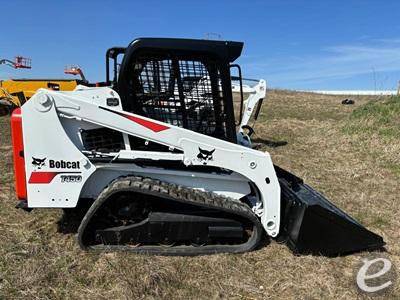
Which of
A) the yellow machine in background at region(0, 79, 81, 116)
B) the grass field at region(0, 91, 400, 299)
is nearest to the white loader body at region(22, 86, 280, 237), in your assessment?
the grass field at region(0, 91, 400, 299)

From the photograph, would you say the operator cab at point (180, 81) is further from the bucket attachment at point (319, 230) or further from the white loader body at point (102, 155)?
the bucket attachment at point (319, 230)

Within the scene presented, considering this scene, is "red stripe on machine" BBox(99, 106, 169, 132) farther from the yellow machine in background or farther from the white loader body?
the yellow machine in background

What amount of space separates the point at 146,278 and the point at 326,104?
18.8 meters

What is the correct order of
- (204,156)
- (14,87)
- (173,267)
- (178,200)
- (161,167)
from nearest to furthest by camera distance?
(173,267), (178,200), (204,156), (161,167), (14,87)

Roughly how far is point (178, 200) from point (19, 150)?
1649 millimetres

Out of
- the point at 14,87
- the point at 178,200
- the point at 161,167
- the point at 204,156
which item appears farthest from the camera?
the point at 14,87

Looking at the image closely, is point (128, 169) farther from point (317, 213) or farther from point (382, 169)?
point (382, 169)

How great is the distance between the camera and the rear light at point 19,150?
4.54 metres

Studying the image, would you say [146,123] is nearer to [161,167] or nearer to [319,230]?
[161,167]

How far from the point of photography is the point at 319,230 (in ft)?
14.7

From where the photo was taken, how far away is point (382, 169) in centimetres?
857

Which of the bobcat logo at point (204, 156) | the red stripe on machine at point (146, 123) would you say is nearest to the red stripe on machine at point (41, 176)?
the red stripe on machine at point (146, 123)

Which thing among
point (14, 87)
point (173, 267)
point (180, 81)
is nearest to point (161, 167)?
point (180, 81)

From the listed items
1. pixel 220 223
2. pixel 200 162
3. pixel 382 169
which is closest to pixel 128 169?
pixel 200 162
